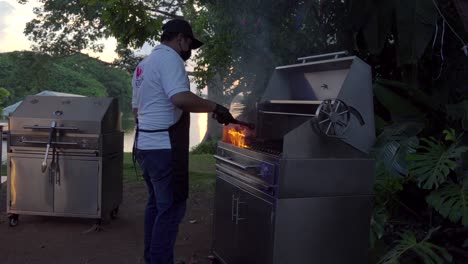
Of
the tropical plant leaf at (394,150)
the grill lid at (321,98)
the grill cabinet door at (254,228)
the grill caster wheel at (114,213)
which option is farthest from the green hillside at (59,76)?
the tropical plant leaf at (394,150)

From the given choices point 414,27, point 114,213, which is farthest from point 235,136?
point 114,213

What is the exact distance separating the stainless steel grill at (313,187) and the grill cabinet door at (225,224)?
2 centimetres

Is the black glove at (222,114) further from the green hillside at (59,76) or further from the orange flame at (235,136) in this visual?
the green hillside at (59,76)

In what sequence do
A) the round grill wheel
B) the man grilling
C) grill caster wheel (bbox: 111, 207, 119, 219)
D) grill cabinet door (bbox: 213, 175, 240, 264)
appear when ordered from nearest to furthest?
the round grill wheel → the man grilling → grill cabinet door (bbox: 213, 175, 240, 264) → grill caster wheel (bbox: 111, 207, 119, 219)

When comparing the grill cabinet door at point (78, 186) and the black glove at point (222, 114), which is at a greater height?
the black glove at point (222, 114)

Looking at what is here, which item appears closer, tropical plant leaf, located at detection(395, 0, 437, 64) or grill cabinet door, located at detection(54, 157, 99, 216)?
tropical plant leaf, located at detection(395, 0, 437, 64)

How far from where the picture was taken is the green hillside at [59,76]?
50.4 ft

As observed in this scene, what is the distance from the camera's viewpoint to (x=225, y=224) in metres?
3.46

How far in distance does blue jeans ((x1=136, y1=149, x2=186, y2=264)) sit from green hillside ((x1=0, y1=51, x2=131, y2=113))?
13044 millimetres

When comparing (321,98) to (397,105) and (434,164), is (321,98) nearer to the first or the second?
(397,105)

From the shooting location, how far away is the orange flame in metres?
3.41

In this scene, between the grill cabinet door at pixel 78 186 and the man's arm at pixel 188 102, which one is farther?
the grill cabinet door at pixel 78 186

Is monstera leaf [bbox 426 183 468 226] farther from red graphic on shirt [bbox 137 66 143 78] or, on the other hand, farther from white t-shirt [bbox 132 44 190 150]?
red graphic on shirt [bbox 137 66 143 78]

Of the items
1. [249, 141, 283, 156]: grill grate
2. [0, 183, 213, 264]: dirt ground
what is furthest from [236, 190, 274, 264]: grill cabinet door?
[0, 183, 213, 264]: dirt ground
